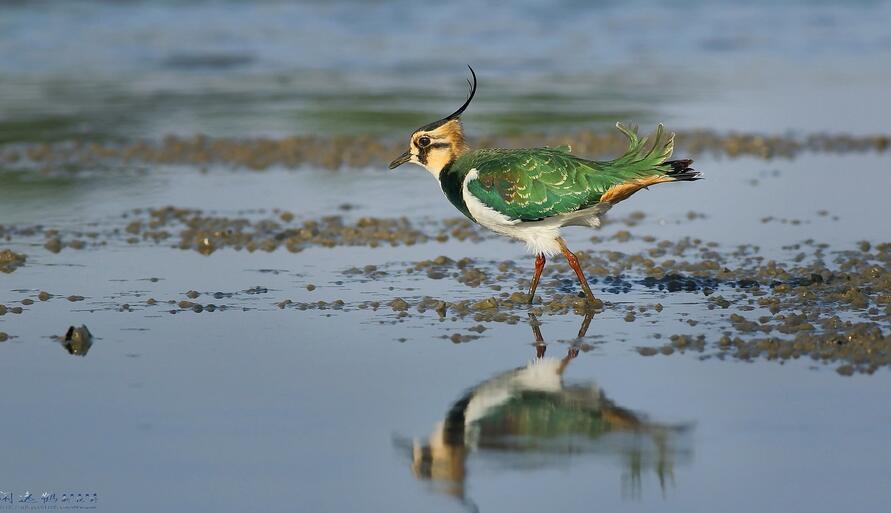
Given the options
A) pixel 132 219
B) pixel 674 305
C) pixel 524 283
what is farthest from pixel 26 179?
pixel 674 305

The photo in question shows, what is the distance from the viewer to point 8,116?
59.5 ft

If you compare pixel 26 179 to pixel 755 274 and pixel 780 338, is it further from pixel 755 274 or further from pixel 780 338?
pixel 780 338

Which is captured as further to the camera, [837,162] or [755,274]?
[837,162]

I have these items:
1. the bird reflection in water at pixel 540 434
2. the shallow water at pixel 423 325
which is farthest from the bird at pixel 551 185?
the bird reflection in water at pixel 540 434

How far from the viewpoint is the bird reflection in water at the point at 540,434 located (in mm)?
6543

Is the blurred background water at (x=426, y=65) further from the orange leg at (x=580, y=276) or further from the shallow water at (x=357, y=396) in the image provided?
the orange leg at (x=580, y=276)

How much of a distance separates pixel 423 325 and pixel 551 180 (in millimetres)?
1352

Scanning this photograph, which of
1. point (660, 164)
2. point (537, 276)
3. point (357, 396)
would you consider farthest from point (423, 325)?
point (660, 164)

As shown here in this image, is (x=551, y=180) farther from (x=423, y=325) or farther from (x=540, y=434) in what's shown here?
(x=540, y=434)

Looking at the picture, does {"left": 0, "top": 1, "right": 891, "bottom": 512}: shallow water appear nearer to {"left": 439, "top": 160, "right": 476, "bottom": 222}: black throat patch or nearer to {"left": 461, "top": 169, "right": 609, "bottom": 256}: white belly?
{"left": 461, "top": 169, "right": 609, "bottom": 256}: white belly

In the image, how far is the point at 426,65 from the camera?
23.1 metres

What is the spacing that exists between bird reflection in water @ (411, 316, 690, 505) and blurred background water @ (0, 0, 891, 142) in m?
9.80

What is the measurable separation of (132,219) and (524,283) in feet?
13.5

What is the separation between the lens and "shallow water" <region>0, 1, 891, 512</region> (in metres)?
6.47
